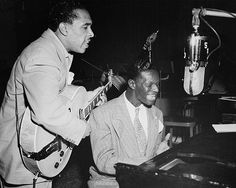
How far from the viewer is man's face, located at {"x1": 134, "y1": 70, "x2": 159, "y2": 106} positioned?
276cm

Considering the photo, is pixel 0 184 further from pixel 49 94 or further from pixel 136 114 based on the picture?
pixel 136 114

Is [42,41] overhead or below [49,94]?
overhead

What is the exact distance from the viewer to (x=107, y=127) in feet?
8.48

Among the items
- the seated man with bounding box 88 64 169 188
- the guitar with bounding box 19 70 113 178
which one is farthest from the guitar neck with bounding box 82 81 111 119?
the seated man with bounding box 88 64 169 188

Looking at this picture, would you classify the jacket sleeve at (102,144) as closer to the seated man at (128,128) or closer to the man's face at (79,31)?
the seated man at (128,128)

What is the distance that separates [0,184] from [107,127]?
40.4 inches

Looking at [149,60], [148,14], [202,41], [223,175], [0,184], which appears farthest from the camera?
[148,14]

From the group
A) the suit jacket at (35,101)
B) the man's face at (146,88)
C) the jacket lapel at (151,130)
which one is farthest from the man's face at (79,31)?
the jacket lapel at (151,130)

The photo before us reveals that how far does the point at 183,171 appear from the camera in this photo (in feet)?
5.06

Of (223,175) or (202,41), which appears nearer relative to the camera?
(223,175)

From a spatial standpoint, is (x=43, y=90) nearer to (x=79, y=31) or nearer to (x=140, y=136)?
(x=79, y=31)

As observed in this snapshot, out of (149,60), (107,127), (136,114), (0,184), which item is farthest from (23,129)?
(149,60)

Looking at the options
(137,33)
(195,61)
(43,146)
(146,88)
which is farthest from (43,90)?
(137,33)

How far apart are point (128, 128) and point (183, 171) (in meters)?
1.09
